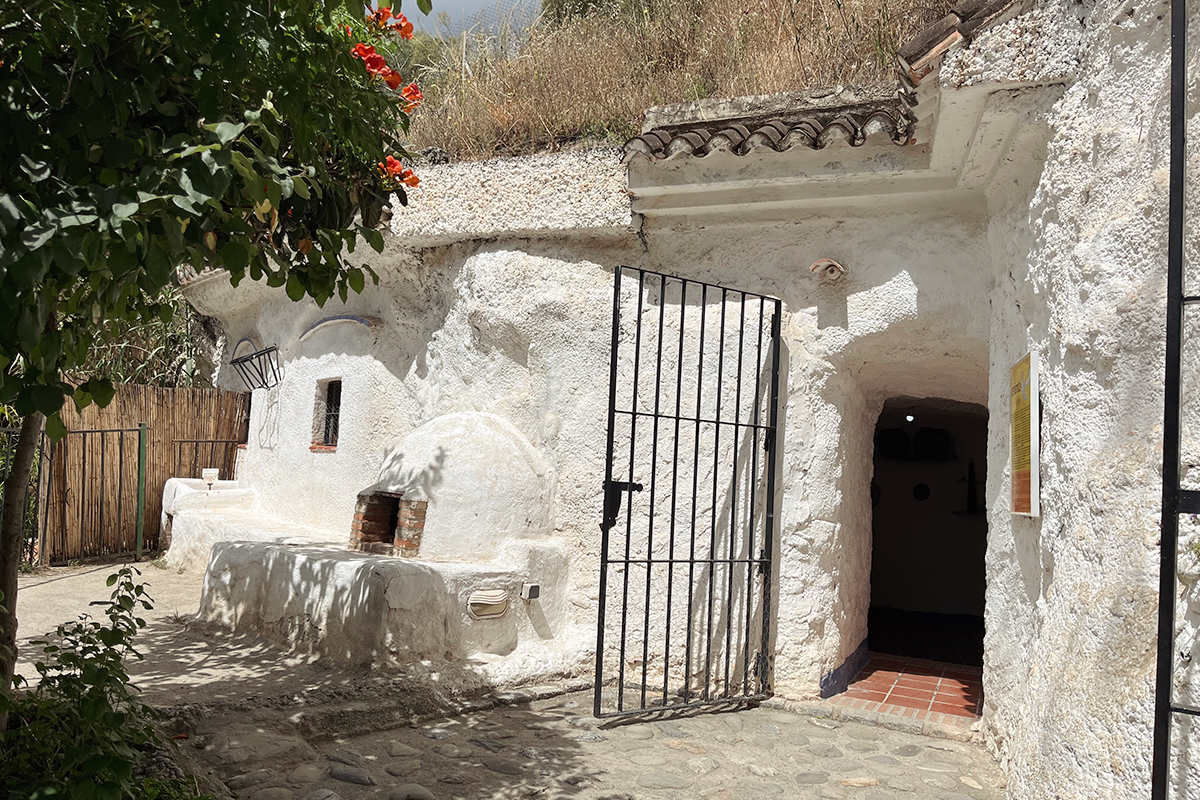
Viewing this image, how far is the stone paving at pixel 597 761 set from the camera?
12.9 ft

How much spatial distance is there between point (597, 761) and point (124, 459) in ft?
23.2

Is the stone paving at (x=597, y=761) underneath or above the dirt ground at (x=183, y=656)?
underneath

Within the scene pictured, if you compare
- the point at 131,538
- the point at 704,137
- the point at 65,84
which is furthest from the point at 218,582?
the point at 65,84

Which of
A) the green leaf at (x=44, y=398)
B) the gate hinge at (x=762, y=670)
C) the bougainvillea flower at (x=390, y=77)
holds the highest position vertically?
the bougainvillea flower at (x=390, y=77)

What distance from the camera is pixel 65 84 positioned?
2002mm

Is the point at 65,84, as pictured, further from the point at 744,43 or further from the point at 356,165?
the point at 744,43

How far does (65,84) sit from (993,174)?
13.7 ft

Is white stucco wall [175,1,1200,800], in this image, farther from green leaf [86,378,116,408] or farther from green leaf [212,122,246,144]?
green leaf [86,378,116,408]

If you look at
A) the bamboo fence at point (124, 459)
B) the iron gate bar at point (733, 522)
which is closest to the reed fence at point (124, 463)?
the bamboo fence at point (124, 459)

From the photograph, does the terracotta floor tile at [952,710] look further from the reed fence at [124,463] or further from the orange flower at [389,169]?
the reed fence at [124,463]

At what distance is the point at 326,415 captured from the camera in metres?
8.06

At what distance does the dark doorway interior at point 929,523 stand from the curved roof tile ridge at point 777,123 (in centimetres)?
422

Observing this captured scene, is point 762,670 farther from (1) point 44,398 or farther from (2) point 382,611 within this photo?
(1) point 44,398

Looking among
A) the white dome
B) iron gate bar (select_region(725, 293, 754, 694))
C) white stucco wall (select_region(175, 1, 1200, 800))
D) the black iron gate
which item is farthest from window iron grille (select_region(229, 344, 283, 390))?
iron gate bar (select_region(725, 293, 754, 694))
